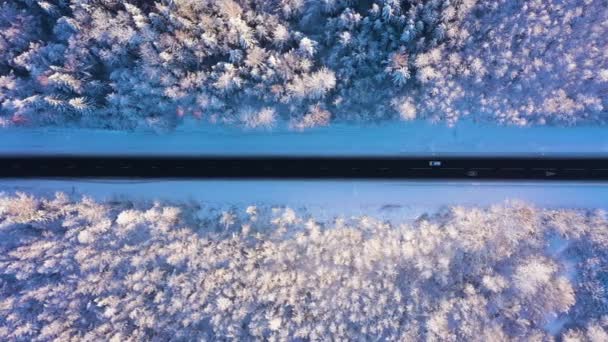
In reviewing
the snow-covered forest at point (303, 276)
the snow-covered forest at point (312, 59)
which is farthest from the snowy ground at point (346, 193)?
the snow-covered forest at point (312, 59)

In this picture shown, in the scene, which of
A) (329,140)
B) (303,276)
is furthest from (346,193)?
(303,276)

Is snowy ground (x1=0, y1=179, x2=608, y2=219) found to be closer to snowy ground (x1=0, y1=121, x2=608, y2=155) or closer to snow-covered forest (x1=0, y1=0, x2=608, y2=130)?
snowy ground (x1=0, y1=121, x2=608, y2=155)

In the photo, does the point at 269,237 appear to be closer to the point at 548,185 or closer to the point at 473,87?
the point at 473,87

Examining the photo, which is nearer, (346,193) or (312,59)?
(312,59)

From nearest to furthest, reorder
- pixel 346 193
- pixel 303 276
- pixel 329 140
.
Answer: pixel 303 276 < pixel 329 140 < pixel 346 193

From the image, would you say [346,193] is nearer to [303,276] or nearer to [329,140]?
[329,140]

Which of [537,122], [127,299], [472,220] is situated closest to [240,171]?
[127,299]

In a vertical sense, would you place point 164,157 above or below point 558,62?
below
